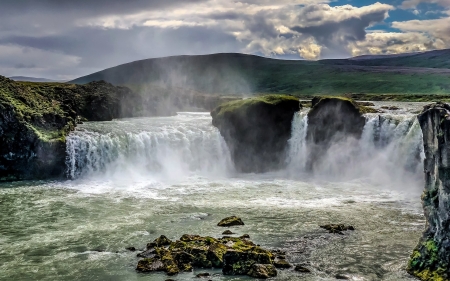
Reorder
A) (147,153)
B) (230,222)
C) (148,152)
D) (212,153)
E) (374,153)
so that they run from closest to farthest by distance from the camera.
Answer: (230,222), (374,153), (147,153), (148,152), (212,153)

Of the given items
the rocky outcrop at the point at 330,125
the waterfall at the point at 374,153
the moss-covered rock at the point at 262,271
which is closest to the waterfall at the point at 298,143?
the waterfall at the point at 374,153

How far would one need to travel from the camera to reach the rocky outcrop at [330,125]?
5234cm

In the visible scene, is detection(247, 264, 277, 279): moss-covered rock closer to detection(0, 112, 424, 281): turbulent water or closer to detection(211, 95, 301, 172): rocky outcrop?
detection(0, 112, 424, 281): turbulent water

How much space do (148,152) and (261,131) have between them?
14.2 metres

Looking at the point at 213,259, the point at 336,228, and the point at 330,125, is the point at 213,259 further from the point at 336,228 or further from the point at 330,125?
the point at 330,125

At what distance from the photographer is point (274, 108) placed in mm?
55375

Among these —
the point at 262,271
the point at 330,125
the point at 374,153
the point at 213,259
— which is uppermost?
the point at 330,125

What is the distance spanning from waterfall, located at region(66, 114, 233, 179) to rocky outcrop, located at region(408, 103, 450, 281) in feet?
110

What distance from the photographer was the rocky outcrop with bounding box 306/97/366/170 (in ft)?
172

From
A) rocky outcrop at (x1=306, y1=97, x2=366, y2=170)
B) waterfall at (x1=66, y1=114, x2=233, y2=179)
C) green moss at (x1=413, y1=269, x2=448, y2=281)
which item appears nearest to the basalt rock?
green moss at (x1=413, y1=269, x2=448, y2=281)

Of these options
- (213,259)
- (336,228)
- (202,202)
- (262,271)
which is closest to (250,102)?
(202,202)

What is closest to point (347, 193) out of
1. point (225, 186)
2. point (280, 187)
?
point (280, 187)

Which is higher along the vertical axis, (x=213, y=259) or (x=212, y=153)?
(x=212, y=153)

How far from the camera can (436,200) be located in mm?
21062
